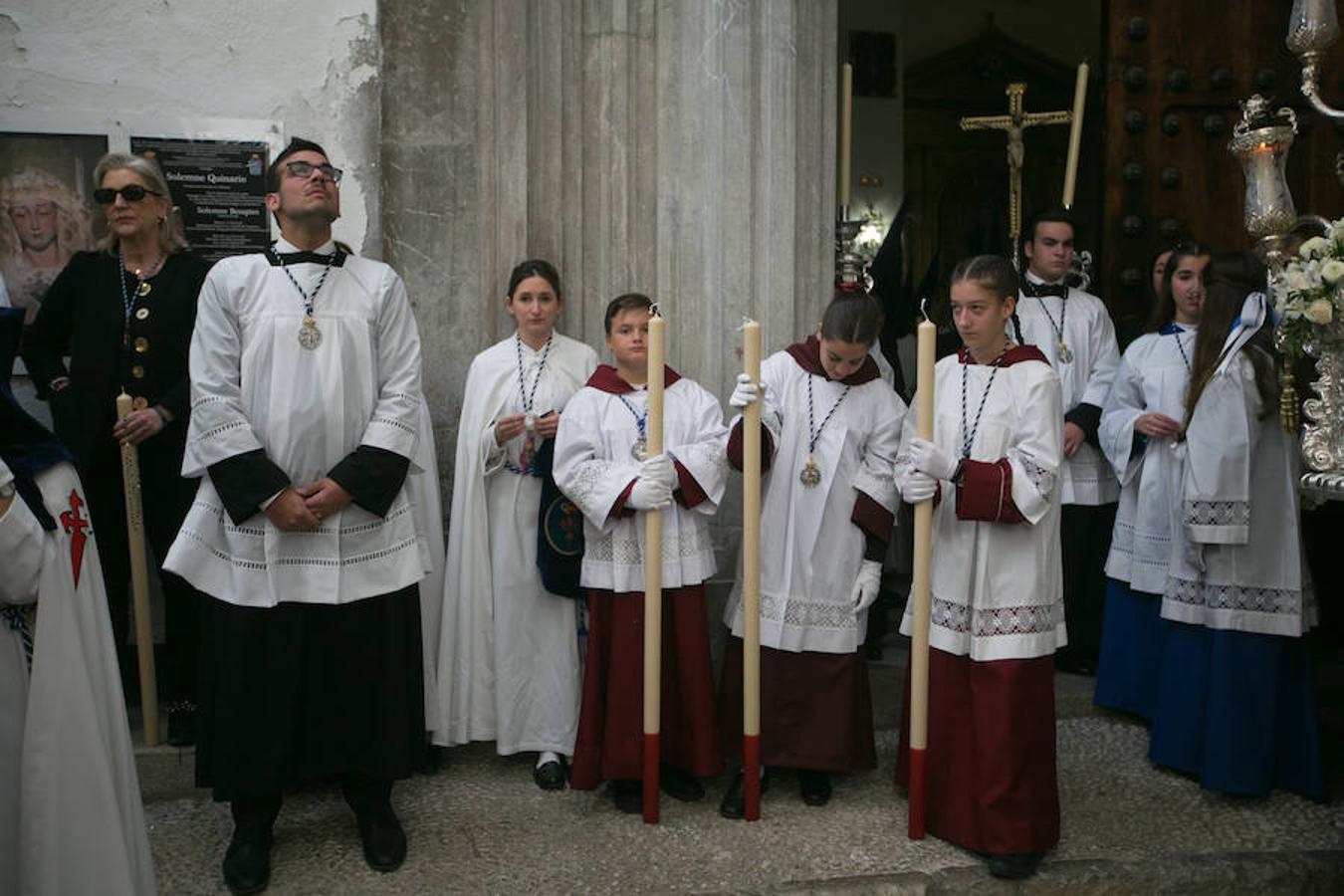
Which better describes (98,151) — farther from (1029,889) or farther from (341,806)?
(1029,889)

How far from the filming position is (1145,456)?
4918mm

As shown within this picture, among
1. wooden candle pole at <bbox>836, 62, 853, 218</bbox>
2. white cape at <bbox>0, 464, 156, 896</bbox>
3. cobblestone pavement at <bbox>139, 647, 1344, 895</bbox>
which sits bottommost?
cobblestone pavement at <bbox>139, 647, 1344, 895</bbox>

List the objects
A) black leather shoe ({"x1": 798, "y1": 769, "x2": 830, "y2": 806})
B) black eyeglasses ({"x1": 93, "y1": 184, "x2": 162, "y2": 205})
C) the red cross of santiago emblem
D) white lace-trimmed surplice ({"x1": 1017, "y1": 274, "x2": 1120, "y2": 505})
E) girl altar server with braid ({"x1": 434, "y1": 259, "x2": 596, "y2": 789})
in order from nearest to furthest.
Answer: the red cross of santiago emblem, black leather shoe ({"x1": 798, "y1": 769, "x2": 830, "y2": 806}), black eyeglasses ({"x1": 93, "y1": 184, "x2": 162, "y2": 205}), girl altar server with braid ({"x1": 434, "y1": 259, "x2": 596, "y2": 789}), white lace-trimmed surplice ({"x1": 1017, "y1": 274, "x2": 1120, "y2": 505})

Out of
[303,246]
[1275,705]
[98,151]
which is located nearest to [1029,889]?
[1275,705]

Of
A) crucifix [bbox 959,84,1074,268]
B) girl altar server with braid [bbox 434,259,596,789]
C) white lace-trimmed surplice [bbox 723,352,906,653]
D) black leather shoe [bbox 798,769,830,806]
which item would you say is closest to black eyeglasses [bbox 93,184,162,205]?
girl altar server with braid [bbox 434,259,596,789]

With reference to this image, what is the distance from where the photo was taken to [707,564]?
4.22 meters

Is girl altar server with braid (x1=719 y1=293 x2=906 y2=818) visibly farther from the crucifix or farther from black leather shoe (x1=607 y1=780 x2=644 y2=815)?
the crucifix

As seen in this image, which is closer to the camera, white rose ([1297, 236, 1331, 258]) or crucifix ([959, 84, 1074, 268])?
white rose ([1297, 236, 1331, 258])

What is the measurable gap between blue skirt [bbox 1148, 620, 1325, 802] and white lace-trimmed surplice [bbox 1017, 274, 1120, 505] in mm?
1077

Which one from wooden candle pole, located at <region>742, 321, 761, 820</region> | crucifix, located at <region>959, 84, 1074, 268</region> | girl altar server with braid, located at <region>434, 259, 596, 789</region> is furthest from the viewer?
crucifix, located at <region>959, 84, 1074, 268</region>

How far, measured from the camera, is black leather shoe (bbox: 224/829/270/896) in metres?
3.47

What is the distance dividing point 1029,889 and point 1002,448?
1.34 meters

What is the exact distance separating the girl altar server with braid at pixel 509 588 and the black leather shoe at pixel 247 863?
0.96 metres

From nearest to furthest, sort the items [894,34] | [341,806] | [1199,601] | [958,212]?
[341,806] → [1199,601] → [958,212] → [894,34]
